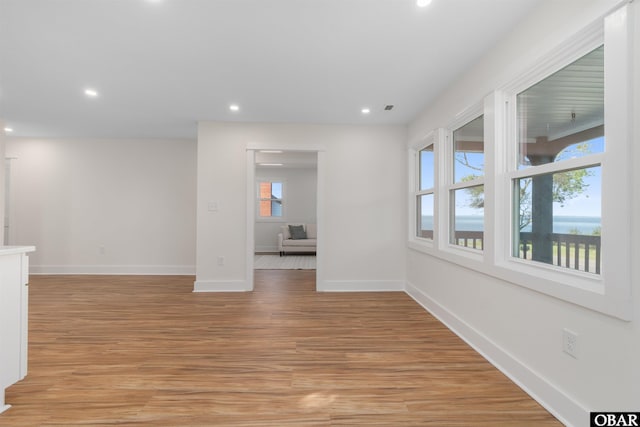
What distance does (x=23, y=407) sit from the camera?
1687 mm

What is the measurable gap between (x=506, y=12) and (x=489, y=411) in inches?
96.4

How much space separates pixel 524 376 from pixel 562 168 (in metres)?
1.31

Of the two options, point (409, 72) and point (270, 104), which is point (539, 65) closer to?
point (409, 72)

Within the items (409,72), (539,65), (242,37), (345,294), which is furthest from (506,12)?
(345,294)

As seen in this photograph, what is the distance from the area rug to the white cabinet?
14.6 feet

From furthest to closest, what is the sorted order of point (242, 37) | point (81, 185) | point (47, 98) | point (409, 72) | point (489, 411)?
1. point (81, 185)
2. point (47, 98)
3. point (409, 72)
4. point (242, 37)
5. point (489, 411)

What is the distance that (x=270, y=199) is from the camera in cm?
898

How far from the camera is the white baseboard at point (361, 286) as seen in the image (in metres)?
4.39

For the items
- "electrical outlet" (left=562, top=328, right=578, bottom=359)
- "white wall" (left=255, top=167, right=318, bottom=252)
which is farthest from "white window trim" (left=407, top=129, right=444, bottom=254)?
"white wall" (left=255, top=167, right=318, bottom=252)

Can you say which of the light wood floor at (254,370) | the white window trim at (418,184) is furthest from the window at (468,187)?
the light wood floor at (254,370)

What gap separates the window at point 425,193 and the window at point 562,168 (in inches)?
→ 57.2

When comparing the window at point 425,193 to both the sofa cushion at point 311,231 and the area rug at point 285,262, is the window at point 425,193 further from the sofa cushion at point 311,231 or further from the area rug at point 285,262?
the sofa cushion at point 311,231

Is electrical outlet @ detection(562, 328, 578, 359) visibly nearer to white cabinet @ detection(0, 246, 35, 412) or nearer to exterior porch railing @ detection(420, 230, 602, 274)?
exterior porch railing @ detection(420, 230, 602, 274)

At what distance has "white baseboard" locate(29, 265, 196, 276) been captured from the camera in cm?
527
